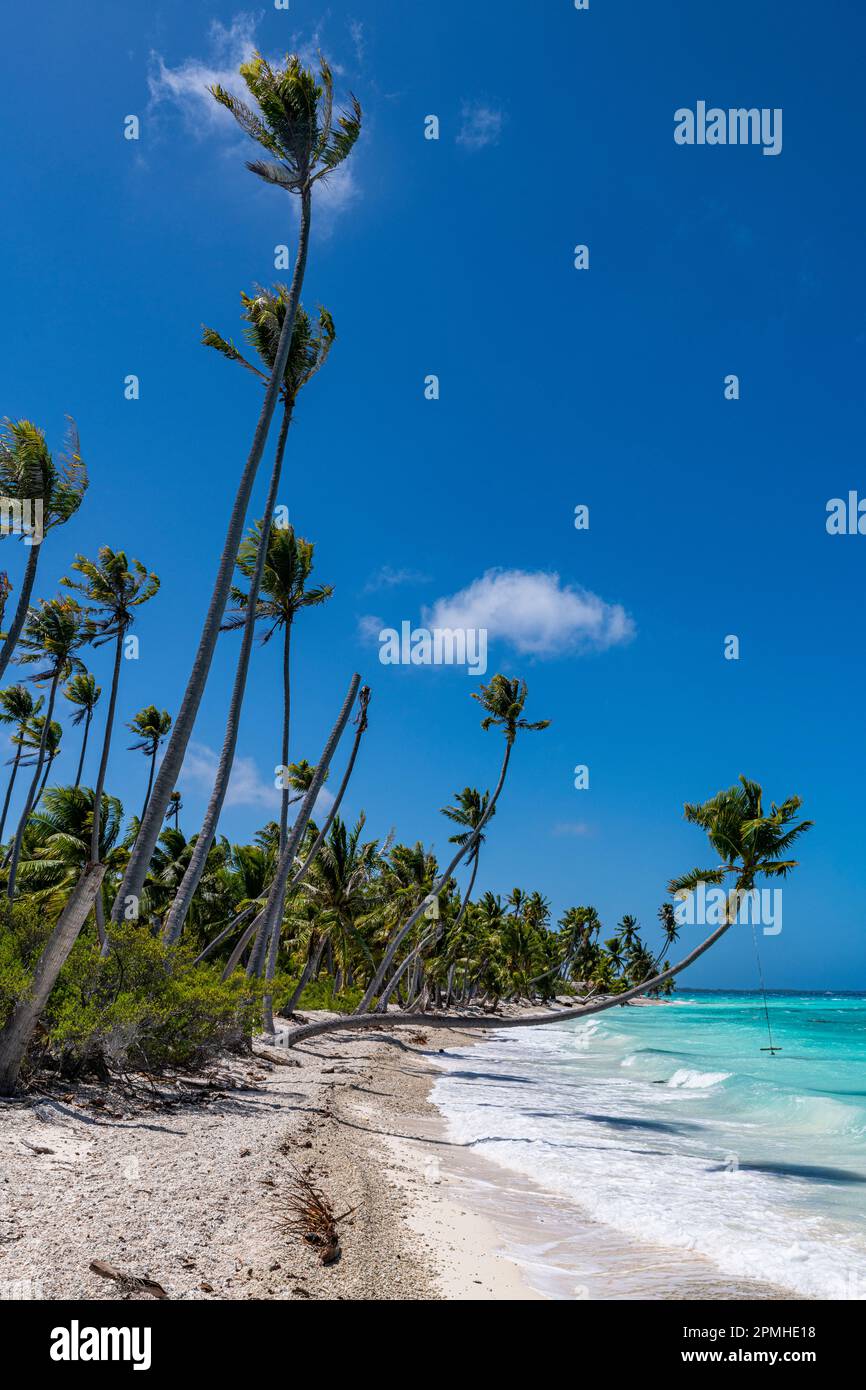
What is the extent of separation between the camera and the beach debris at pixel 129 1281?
13.4ft

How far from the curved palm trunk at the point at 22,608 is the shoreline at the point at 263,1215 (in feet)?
36.6

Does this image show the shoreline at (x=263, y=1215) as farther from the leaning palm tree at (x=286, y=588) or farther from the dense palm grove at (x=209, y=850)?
the leaning palm tree at (x=286, y=588)

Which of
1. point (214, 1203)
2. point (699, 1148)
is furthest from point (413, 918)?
point (214, 1203)

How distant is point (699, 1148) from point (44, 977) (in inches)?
517

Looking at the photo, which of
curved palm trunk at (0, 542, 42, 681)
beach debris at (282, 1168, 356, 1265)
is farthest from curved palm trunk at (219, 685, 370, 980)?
beach debris at (282, 1168, 356, 1265)

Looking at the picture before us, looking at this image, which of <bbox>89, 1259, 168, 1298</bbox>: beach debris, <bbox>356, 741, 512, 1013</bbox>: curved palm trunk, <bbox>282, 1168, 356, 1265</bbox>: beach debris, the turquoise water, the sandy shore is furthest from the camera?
<bbox>356, 741, 512, 1013</bbox>: curved palm trunk

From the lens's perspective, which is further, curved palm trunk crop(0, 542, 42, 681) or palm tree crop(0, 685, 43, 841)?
Answer: palm tree crop(0, 685, 43, 841)

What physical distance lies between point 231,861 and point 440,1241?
33.5m

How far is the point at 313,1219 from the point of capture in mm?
5988

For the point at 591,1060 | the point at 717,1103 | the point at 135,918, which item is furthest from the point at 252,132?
the point at 591,1060

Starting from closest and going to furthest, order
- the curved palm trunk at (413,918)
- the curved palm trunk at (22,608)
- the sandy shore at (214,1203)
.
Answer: the sandy shore at (214,1203)
the curved palm trunk at (22,608)
the curved palm trunk at (413,918)

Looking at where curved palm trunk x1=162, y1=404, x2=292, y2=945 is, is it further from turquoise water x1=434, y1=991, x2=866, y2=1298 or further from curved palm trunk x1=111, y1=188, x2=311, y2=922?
turquoise water x1=434, y1=991, x2=866, y2=1298

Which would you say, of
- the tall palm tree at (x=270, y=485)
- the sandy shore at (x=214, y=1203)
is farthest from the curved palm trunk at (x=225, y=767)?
the sandy shore at (x=214, y=1203)

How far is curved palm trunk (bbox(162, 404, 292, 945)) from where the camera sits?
13.8 meters
